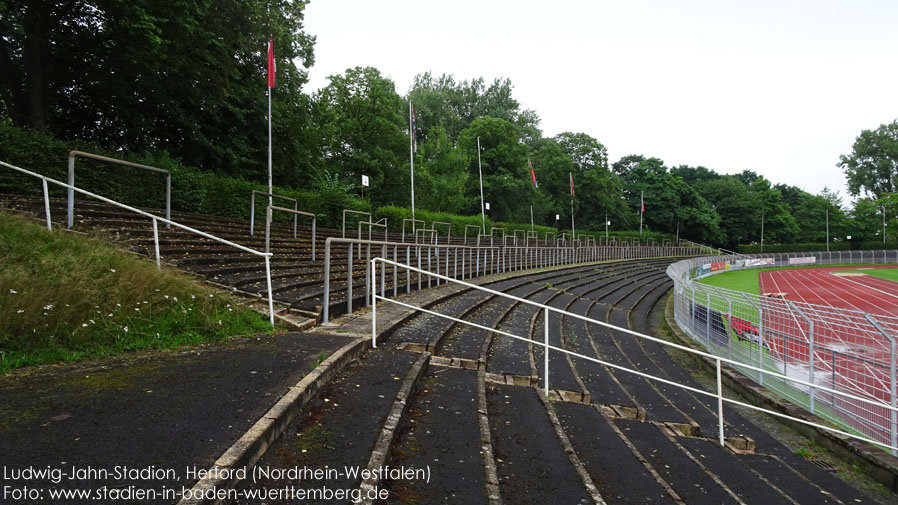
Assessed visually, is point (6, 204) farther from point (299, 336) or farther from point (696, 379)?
point (696, 379)

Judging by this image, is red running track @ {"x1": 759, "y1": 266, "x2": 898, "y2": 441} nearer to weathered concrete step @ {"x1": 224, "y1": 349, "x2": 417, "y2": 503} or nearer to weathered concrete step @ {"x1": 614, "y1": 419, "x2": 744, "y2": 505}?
weathered concrete step @ {"x1": 614, "y1": 419, "x2": 744, "y2": 505}

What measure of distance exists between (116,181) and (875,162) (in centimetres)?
11375

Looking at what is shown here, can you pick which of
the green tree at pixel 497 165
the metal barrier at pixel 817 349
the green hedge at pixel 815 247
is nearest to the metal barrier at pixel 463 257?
the metal barrier at pixel 817 349

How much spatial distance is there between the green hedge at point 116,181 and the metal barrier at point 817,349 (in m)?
12.3

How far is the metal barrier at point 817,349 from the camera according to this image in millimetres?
4906

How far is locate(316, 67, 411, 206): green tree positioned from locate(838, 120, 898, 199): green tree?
92.7m

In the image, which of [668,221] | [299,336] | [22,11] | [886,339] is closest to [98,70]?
[22,11]

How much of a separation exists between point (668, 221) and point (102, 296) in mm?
82486

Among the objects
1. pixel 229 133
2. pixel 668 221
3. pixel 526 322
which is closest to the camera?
pixel 526 322

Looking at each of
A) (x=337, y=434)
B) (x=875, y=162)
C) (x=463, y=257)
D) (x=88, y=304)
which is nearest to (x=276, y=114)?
(x=463, y=257)

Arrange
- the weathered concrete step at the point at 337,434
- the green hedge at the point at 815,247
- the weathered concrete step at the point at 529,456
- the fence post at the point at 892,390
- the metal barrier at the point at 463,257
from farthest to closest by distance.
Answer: the green hedge at the point at 815,247, the metal barrier at the point at 463,257, the fence post at the point at 892,390, the weathered concrete step at the point at 529,456, the weathered concrete step at the point at 337,434

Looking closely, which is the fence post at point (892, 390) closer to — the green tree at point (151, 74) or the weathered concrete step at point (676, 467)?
the weathered concrete step at point (676, 467)

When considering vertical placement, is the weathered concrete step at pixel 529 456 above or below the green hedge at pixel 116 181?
below

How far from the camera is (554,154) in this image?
62.0m
